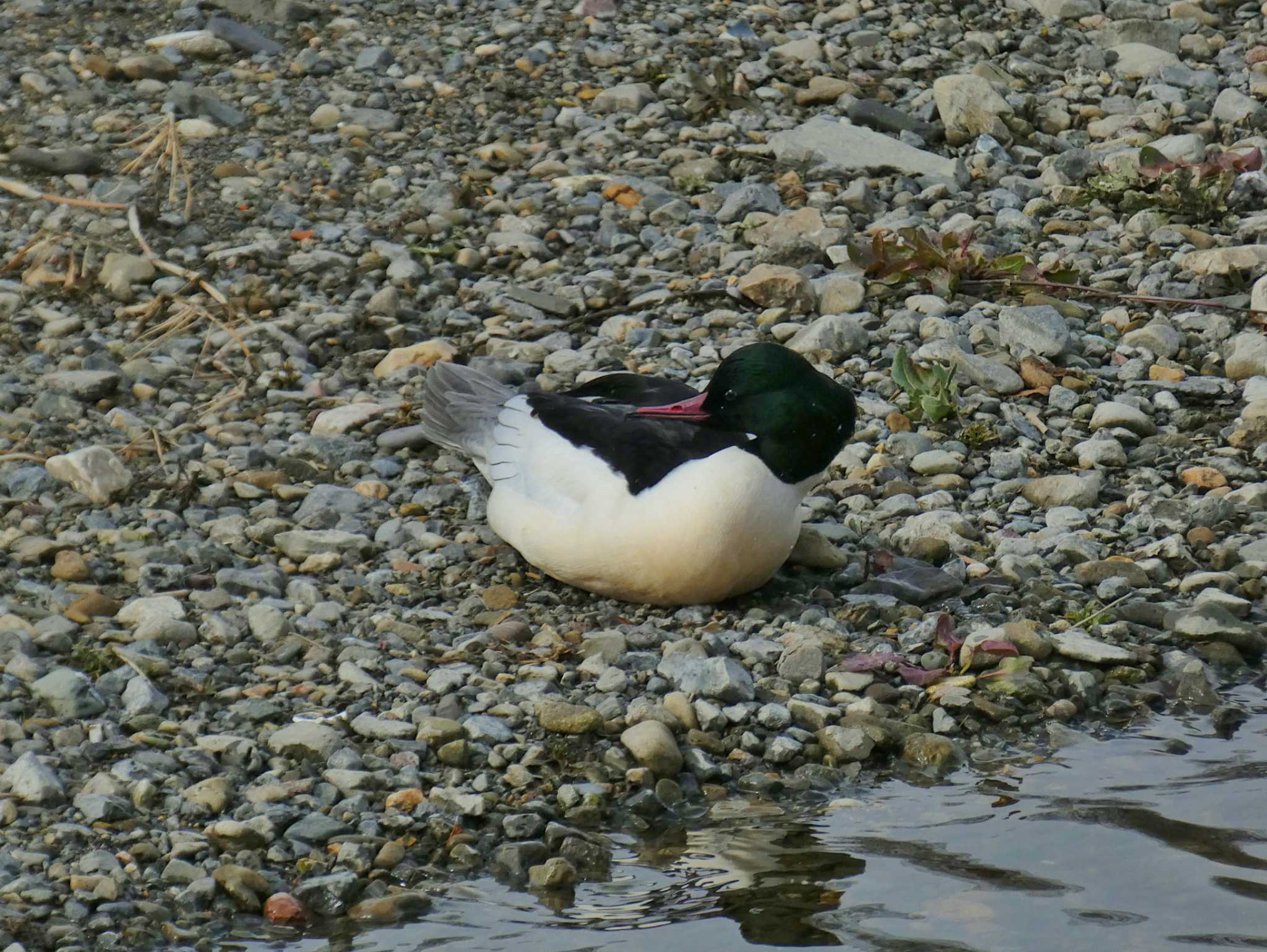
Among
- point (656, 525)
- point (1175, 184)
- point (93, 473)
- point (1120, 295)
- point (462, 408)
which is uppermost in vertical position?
point (1175, 184)

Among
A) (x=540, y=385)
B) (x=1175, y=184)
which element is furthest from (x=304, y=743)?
(x=1175, y=184)

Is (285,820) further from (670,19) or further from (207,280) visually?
(670,19)

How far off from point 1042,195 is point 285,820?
15.2 ft

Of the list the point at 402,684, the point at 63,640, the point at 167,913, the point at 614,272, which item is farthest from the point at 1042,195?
the point at 167,913

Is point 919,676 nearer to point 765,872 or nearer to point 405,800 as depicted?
point 765,872

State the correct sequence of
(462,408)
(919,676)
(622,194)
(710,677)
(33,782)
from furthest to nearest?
(622,194)
(462,408)
(919,676)
(710,677)
(33,782)

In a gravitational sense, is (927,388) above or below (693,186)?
below

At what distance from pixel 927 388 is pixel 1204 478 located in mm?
930

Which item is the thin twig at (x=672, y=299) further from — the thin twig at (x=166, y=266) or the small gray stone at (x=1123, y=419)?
the small gray stone at (x=1123, y=419)

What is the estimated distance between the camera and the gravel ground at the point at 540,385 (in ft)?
13.1

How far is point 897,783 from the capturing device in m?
4.05

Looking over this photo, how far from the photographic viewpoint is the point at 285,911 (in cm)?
350

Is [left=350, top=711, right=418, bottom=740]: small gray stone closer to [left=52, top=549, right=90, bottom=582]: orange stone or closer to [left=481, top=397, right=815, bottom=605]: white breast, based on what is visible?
[left=481, top=397, right=815, bottom=605]: white breast

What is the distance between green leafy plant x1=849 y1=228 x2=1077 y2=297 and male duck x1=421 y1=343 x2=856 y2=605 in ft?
5.91
